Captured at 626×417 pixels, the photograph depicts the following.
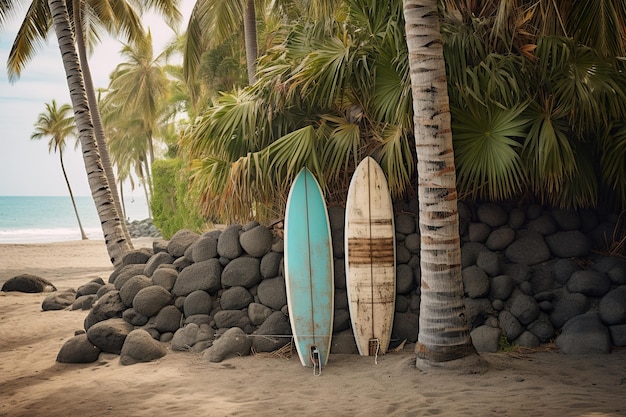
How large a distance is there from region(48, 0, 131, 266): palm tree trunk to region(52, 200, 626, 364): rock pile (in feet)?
9.12

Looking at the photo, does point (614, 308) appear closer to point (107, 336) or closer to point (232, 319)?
point (232, 319)

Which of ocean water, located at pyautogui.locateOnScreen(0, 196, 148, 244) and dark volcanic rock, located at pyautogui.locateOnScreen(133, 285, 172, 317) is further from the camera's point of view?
ocean water, located at pyautogui.locateOnScreen(0, 196, 148, 244)

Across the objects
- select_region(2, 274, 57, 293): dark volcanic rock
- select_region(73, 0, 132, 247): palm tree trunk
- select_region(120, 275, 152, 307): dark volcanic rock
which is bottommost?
select_region(2, 274, 57, 293): dark volcanic rock

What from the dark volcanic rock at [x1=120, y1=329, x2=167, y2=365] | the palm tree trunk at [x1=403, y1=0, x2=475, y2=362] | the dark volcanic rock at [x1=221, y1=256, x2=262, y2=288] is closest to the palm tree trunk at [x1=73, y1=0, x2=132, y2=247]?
the dark volcanic rock at [x1=221, y1=256, x2=262, y2=288]

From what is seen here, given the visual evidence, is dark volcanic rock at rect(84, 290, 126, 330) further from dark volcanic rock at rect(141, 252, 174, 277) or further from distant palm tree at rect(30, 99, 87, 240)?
distant palm tree at rect(30, 99, 87, 240)

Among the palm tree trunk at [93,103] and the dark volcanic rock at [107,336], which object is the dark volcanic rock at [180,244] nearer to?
the dark volcanic rock at [107,336]

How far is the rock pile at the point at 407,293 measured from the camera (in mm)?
6750

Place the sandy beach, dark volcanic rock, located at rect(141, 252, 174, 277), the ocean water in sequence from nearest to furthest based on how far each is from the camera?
the sandy beach → dark volcanic rock, located at rect(141, 252, 174, 277) → the ocean water

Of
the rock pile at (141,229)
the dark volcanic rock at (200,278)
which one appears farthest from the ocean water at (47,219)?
the dark volcanic rock at (200,278)

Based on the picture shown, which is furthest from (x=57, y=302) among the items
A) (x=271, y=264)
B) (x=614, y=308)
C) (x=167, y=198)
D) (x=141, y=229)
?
(x=141, y=229)

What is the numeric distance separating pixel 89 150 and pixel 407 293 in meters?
5.97

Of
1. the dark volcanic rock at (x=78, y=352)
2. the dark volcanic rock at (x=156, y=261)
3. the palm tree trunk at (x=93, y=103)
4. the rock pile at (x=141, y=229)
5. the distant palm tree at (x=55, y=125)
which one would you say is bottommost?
the dark volcanic rock at (x=78, y=352)

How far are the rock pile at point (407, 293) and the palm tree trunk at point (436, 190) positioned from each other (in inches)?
42.5

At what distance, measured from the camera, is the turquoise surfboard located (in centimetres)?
655
